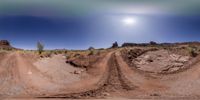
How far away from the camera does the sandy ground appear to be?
158 feet

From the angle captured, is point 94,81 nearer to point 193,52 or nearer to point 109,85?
point 109,85

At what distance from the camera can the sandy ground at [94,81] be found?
158 ft

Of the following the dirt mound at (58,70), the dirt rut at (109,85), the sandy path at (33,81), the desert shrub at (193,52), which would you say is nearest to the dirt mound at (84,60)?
the dirt mound at (58,70)

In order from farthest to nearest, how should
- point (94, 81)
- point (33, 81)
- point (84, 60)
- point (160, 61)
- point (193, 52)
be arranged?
1. point (84, 60)
2. point (193, 52)
3. point (160, 61)
4. point (33, 81)
5. point (94, 81)

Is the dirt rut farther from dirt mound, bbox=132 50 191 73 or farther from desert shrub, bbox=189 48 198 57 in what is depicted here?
desert shrub, bbox=189 48 198 57

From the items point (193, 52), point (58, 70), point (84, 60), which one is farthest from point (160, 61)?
point (58, 70)

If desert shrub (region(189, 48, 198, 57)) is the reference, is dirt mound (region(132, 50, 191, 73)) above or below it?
below

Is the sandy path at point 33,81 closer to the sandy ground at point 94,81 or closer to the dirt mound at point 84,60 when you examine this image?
the sandy ground at point 94,81

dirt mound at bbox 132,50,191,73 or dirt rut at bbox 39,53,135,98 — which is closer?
dirt rut at bbox 39,53,135,98

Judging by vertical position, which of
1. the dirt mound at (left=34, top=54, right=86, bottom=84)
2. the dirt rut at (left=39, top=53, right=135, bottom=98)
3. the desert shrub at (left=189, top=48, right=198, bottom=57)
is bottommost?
the dirt rut at (left=39, top=53, right=135, bottom=98)

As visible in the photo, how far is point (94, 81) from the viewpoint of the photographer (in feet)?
170

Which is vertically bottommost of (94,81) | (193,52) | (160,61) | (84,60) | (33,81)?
(94,81)

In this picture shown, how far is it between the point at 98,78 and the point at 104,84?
2174 mm

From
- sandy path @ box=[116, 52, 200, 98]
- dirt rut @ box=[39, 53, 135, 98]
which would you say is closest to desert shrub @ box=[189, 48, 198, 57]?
sandy path @ box=[116, 52, 200, 98]
